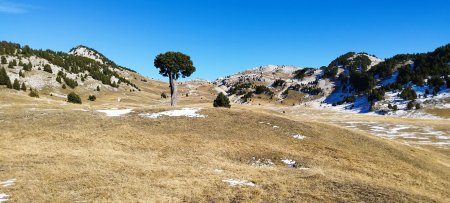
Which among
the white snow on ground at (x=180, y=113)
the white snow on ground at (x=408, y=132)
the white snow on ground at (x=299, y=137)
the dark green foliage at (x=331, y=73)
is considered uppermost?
the dark green foliage at (x=331, y=73)

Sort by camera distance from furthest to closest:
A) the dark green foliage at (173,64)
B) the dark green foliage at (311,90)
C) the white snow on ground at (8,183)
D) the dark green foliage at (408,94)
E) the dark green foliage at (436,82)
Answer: the dark green foliage at (311,90) → the dark green foliage at (436,82) → the dark green foliage at (408,94) → the dark green foliage at (173,64) → the white snow on ground at (8,183)

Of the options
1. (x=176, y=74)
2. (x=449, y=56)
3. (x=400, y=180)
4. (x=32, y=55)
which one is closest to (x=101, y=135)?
(x=400, y=180)

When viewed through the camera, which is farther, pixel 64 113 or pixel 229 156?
pixel 64 113

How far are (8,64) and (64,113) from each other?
58699 mm

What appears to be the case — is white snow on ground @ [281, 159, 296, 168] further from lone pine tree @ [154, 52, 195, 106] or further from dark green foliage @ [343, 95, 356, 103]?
dark green foliage @ [343, 95, 356, 103]

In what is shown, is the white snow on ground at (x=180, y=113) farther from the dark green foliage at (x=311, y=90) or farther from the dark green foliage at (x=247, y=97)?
the dark green foliage at (x=311, y=90)

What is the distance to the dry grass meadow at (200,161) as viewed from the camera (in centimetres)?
2064

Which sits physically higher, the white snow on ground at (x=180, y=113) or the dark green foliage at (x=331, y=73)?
the dark green foliage at (x=331, y=73)

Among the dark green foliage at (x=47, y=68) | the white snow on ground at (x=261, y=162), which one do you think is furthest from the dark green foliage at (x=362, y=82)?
the white snow on ground at (x=261, y=162)

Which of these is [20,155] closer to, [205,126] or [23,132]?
[23,132]

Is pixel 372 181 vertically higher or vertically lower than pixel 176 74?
lower

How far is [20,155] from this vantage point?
27672 mm

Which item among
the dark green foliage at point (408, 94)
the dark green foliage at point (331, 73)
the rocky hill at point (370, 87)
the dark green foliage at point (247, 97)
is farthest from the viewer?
the dark green foliage at point (331, 73)

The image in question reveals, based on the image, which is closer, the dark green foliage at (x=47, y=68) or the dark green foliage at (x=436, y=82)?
the dark green foliage at (x=47, y=68)
